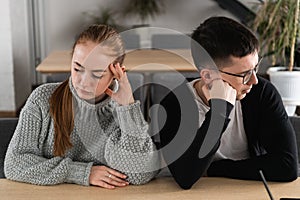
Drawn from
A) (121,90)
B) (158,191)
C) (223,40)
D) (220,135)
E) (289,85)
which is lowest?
(289,85)

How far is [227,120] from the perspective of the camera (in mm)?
1406

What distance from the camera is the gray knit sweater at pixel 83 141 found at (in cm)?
133

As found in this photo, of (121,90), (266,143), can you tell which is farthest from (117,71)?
(266,143)

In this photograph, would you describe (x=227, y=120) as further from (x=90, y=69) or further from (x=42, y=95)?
(x=42, y=95)

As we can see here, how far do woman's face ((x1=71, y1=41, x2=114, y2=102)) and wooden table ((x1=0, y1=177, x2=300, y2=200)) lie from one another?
0.27 meters

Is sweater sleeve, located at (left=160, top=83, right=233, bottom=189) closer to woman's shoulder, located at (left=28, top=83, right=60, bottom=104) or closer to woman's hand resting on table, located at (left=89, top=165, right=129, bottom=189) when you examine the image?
woman's hand resting on table, located at (left=89, top=165, right=129, bottom=189)

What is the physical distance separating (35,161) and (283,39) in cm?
221

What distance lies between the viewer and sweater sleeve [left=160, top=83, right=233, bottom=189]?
1361 mm

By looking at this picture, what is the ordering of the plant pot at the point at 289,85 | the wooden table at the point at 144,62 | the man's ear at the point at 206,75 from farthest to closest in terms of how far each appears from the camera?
the wooden table at the point at 144,62, the plant pot at the point at 289,85, the man's ear at the point at 206,75

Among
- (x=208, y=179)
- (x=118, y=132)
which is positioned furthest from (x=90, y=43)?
(x=208, y=179)

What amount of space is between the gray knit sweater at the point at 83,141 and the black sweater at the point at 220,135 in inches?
3.8

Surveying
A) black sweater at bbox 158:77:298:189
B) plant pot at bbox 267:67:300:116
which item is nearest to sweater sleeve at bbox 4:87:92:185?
black sweater at bbox 158:77:298:189

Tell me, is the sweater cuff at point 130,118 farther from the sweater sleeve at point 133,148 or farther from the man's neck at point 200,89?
the man's neck at point 200,89

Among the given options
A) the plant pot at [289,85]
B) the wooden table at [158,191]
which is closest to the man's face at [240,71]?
the wooden table at [158,191]
